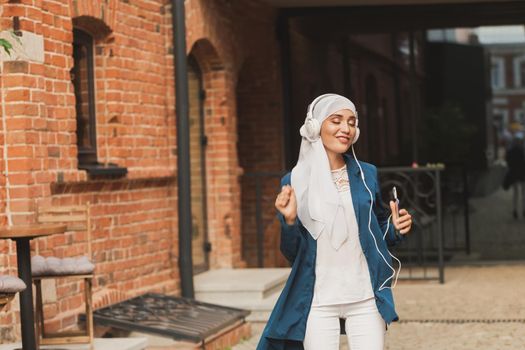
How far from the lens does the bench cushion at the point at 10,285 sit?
226 inches

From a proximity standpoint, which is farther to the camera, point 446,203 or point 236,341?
point 446,203

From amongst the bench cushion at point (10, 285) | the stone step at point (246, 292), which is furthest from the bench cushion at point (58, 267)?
the stone step at point (246, 292)

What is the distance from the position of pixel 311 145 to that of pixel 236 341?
4159mm

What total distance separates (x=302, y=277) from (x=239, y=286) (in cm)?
576

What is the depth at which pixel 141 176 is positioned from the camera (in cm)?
970

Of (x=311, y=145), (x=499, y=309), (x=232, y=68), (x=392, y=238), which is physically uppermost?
(x=232, y=68)

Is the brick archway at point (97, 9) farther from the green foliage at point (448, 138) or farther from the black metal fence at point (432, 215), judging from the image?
the green foliage at point (448, 138)

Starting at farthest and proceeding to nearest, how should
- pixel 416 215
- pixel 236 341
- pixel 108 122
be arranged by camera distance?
pixel 416 215 → pixel 108 122 → pixel 236 341

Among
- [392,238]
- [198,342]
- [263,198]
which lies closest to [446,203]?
[263,198]

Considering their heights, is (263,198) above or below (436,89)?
below

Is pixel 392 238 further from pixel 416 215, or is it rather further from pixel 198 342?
pixel 416 215

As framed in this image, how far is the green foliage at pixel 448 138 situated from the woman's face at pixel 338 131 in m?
9.82

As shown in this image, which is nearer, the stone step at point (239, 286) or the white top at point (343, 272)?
the white top at point (343, 272)

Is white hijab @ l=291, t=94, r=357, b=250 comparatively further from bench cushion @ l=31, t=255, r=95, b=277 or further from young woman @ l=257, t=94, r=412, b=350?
bench cushion @ l=31, t=255, r=95, b=277
